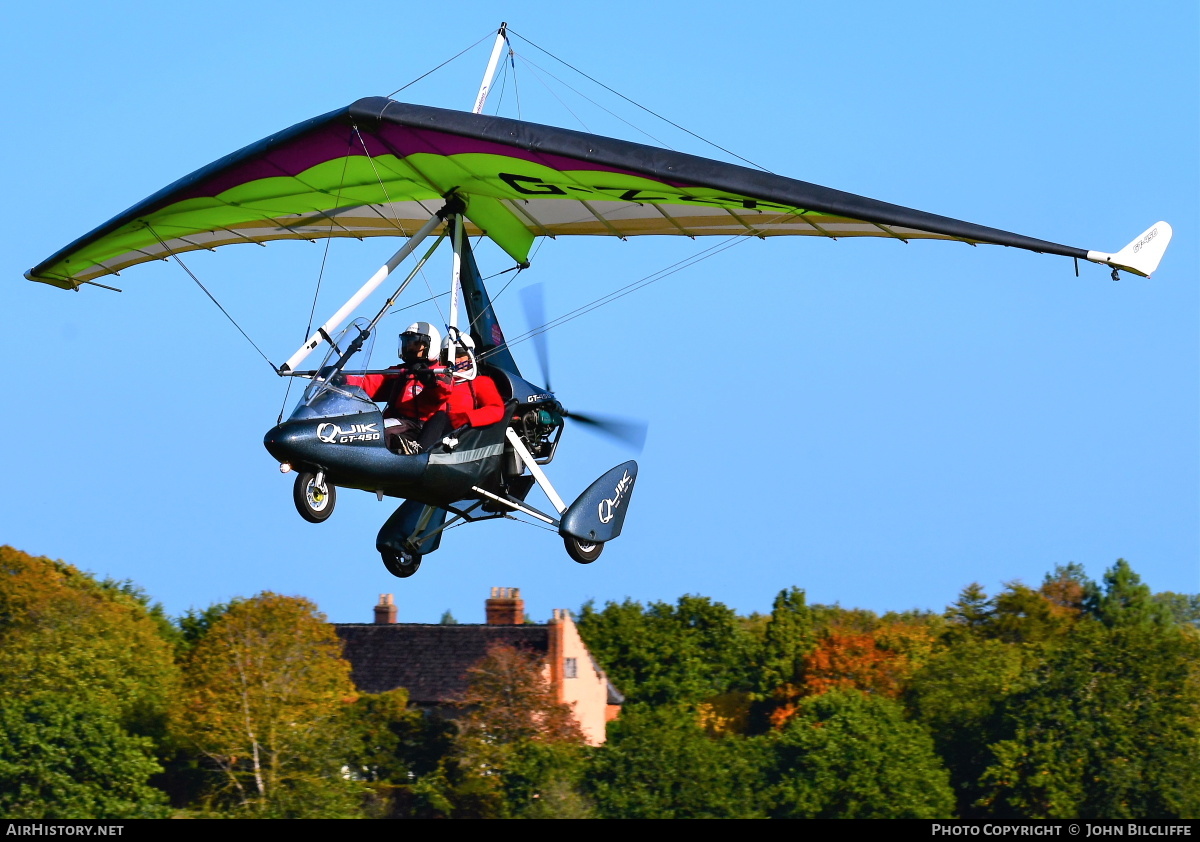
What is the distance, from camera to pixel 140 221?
18828mm

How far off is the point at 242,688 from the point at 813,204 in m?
38.4

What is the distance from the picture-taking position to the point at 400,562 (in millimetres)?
17094

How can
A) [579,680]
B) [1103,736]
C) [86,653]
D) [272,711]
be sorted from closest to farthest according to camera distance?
[272,711], [1103,736], [86,653], [579,680]

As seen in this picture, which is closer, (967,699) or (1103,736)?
(1103,736)

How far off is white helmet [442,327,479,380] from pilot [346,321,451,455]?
0.53 feet

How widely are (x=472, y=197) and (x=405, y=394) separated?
3.03 m

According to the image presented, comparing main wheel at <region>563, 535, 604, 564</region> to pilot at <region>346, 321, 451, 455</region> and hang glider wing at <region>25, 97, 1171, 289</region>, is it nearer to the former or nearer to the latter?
pilot at <region>346, 321, 451, 455</region>

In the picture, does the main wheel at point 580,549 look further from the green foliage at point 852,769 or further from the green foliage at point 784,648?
the green foliage at point 784,648

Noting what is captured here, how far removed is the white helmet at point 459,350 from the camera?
16.1 meters

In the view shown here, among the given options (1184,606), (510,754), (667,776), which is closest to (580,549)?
(510,754)

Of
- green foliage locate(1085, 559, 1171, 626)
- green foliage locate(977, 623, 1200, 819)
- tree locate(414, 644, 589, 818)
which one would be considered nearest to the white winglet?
A: tree locate(414, 644, 589, 818)

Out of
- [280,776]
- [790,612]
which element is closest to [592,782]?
[280,776]

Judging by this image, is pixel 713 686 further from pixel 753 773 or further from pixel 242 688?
pixel 242 688

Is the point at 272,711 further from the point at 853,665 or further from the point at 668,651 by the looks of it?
the point at 853,665
